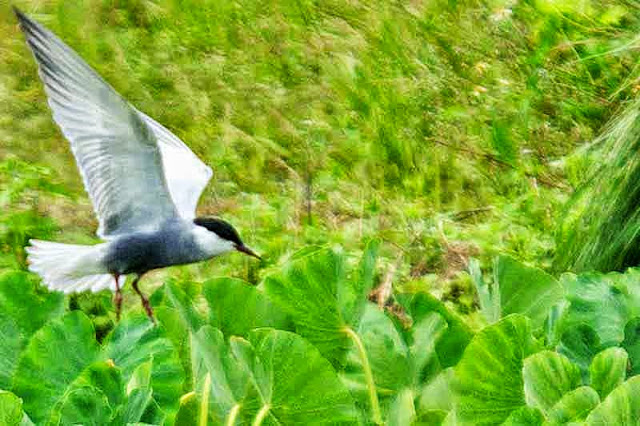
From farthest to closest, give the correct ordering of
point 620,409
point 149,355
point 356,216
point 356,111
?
point 356,111, point 356,216, point 149,355, point 620,409

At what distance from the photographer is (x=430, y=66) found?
18.9 feet

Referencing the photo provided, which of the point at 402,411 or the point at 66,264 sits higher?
the point at 402,411

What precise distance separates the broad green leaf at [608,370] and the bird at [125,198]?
196 cm

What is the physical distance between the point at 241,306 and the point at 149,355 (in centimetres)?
16

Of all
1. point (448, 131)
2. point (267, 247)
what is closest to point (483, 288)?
point (267, 247)

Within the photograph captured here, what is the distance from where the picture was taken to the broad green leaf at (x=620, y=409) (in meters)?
1.13

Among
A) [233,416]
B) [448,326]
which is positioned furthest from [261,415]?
[448,326]

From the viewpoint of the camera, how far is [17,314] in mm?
1565

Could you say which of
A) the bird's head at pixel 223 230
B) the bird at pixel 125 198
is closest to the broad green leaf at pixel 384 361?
the bird at pixel 125 198

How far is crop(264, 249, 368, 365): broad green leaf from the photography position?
4.68ft

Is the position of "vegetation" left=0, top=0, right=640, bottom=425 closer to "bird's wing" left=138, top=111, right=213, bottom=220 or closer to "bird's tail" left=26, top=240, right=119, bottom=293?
"bird's tail" left=26, top=240, right=119, bottom=293

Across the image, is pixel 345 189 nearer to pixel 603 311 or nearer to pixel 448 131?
pixel 448 131

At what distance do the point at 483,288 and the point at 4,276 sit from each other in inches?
20.1

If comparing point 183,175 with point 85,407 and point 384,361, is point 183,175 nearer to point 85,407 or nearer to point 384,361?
point 384,361
